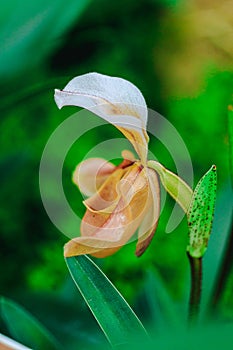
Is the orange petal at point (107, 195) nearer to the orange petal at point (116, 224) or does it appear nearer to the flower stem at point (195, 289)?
the orange petal at point (116, 224)

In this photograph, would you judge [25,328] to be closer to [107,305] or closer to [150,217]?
[107,305]

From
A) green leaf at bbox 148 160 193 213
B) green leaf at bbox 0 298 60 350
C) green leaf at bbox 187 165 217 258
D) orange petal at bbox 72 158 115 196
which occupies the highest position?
orange petal at bbox 72 158 115 196

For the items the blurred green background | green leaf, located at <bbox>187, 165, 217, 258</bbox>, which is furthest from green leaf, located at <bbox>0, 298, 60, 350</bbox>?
green leaf, located at <bbox>187, 165, 217, 258</bbox>

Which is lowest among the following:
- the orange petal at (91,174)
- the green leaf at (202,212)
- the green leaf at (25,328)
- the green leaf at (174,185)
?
the green leaf at (25,328)

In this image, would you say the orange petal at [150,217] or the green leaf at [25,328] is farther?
the green leaf at [25,328]

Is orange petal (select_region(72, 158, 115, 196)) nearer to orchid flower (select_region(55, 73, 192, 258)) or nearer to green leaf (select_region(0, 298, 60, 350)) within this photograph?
orchid flower (select_region(55, 73, 192, 258))

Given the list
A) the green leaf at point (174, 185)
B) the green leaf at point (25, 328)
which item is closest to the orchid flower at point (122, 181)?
the green leaf at point (174, 185)
